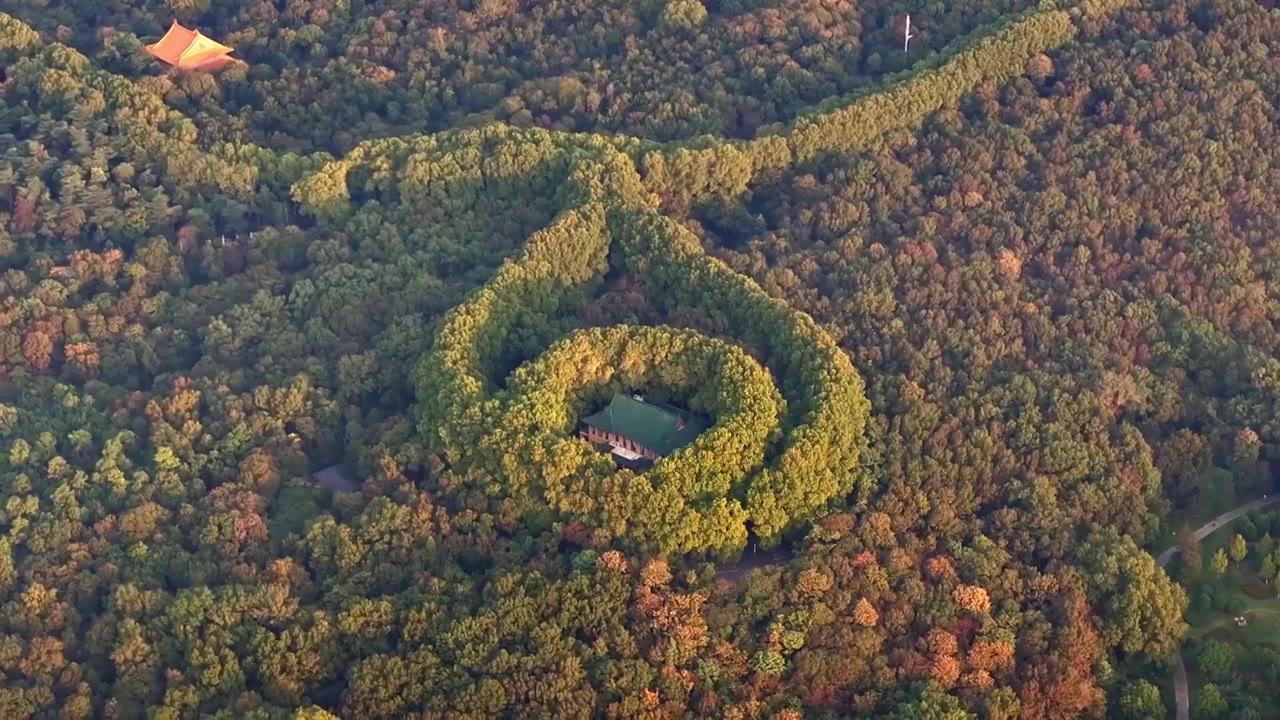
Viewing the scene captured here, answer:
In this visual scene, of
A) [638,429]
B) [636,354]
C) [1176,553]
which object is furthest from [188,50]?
[1176,553]

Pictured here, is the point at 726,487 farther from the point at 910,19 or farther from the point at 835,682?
the point at 910,19

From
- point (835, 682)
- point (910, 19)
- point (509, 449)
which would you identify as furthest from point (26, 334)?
point (910, 19)

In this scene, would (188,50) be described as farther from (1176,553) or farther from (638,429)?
(1176,553)

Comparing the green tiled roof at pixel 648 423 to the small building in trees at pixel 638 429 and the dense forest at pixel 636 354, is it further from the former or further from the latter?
the dense forest at pixel 636 354

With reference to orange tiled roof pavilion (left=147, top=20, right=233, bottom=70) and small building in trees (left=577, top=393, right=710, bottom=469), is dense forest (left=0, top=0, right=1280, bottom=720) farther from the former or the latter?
small building in trees (left=577, top=393, right=710, bottom=469)

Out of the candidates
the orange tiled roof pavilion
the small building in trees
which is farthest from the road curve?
the orange tiled roof pavilion

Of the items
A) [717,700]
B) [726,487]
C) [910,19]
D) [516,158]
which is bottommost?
[717,700]
